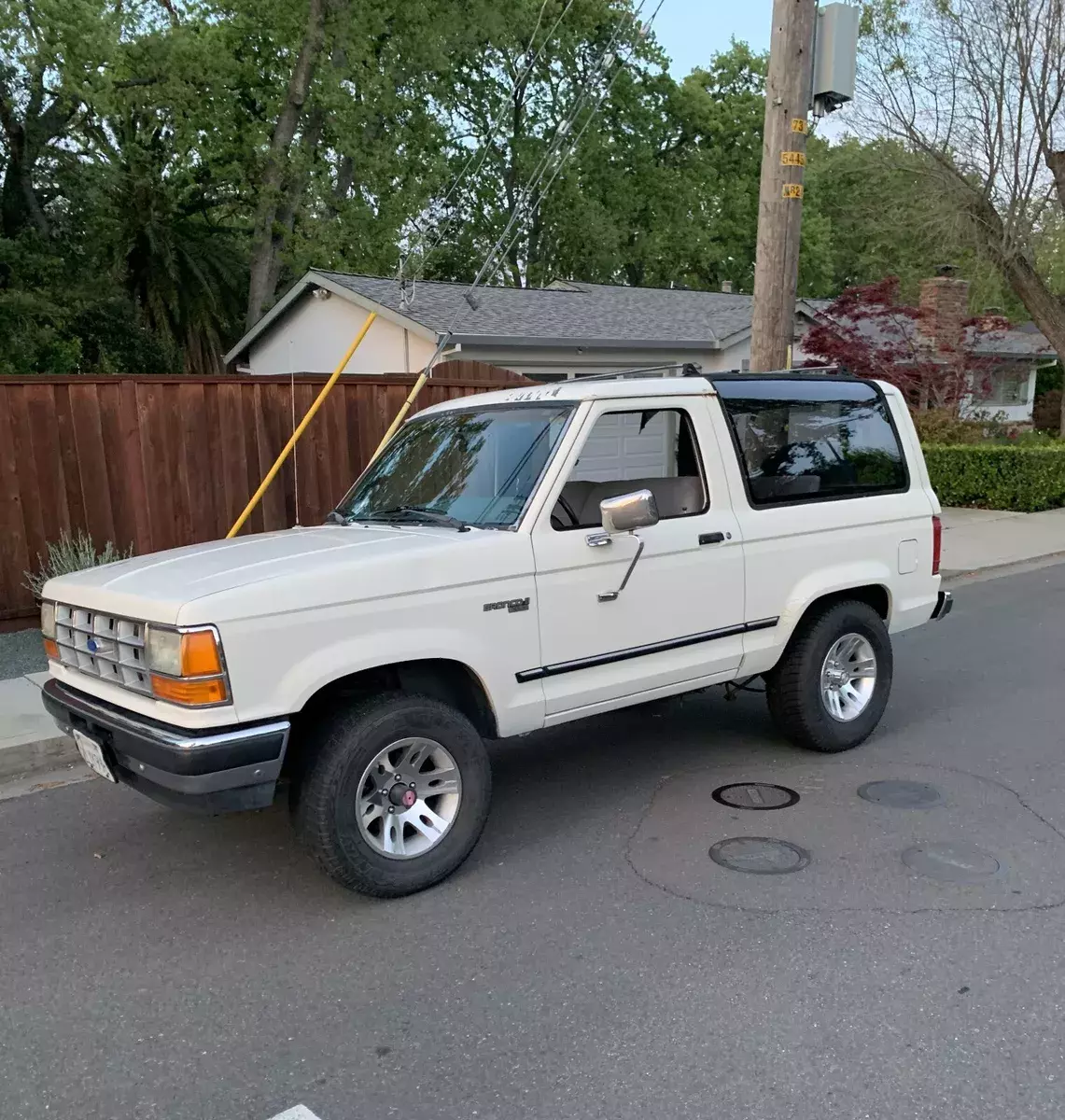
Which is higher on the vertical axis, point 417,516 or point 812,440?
point 812,440

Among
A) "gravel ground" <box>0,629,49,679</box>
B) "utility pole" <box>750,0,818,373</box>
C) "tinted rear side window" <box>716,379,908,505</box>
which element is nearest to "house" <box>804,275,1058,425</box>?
"utility pole" <box>750,0,818,373</box>

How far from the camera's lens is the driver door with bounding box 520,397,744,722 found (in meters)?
4.36

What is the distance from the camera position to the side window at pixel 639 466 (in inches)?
188

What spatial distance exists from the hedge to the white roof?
504 inches

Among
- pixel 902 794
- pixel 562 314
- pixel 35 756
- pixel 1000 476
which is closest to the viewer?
pixel 902 794

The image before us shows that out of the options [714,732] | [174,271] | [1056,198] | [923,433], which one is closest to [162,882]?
[714,732]

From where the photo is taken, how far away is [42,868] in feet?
14.4

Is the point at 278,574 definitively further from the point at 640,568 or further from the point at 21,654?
the point at 21,654

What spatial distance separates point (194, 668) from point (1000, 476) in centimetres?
1535

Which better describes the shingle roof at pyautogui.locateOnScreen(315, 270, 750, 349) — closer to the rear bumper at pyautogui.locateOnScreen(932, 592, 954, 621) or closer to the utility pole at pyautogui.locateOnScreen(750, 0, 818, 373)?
the utility pole at pyautogui.locateOnScreen(750, 0, 818, 373)

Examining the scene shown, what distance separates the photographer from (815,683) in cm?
536

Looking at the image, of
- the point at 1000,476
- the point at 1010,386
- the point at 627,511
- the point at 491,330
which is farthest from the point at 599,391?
the point at 1010,386

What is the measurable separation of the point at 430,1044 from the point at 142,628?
1795 mm

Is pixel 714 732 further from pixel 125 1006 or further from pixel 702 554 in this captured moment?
pixel 125 1006
